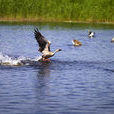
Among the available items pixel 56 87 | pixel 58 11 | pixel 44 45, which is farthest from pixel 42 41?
pixel 58 11

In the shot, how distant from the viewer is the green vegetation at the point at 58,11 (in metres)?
71.0

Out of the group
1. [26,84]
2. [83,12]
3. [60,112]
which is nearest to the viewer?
[60,112]

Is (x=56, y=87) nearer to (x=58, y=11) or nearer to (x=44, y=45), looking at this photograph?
(x=44, y=45)

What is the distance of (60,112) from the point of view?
11.7 meters

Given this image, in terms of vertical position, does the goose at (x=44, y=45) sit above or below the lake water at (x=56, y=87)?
above

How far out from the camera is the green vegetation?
2795 inches

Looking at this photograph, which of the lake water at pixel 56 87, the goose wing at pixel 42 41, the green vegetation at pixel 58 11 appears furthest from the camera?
the green vegetation at pixel 58 11

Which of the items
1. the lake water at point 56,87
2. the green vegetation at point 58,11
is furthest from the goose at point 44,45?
the green vegetation at point 58,11

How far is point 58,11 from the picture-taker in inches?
2891

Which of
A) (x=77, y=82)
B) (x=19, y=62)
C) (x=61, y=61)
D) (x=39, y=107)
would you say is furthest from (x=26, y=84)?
(x=61, y=61)

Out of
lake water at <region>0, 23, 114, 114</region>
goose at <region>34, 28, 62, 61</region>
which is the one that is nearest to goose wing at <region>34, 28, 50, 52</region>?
goose at <region>34, 28, 62, 61</region>

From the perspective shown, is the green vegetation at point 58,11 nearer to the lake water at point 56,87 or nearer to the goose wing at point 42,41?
the goose wing at point 42,41

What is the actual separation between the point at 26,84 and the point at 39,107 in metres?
3.78

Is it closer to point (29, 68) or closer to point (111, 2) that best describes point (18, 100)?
point (29, 68)
